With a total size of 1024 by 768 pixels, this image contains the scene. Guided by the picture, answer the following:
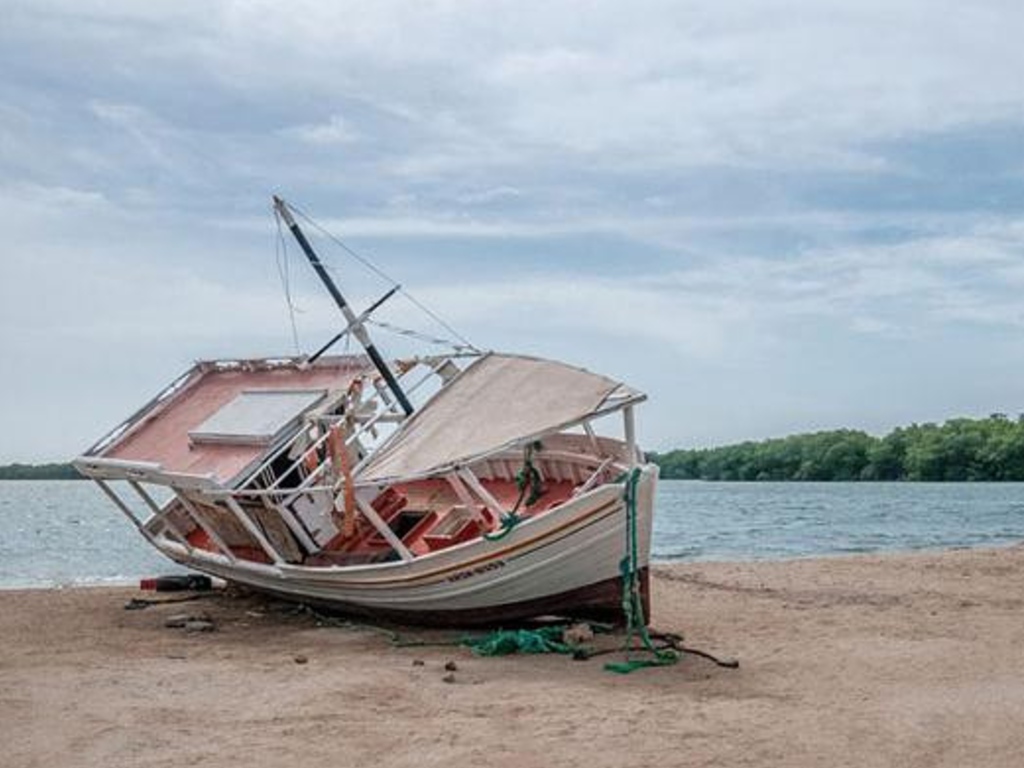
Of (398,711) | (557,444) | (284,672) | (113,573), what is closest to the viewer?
(398,711)

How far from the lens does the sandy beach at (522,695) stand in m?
7.91

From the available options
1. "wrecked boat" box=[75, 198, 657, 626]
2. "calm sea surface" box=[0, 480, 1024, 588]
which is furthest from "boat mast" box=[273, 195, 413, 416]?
"calm sea surface" box=[0, 480, 1024, 588]

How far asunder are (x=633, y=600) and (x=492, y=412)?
2.34m

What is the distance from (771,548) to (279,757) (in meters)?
26.0

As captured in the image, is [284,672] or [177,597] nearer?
[284,672]

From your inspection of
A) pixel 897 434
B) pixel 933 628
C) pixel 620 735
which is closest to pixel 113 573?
pixel 933 628

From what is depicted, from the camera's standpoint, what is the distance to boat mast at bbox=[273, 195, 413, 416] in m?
15.1

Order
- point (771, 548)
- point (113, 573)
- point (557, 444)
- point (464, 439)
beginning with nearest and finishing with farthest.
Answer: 1. point (464, 439)
2. point (557, 444)
3. point (113, 573)
4. point (771, 548)

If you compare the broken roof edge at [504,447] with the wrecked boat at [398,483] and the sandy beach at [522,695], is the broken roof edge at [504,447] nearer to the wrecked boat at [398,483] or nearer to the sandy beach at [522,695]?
the wrecked boat at [398,483]

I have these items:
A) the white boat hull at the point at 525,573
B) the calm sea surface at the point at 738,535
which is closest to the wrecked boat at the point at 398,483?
the white boat hull at the point at 525,573

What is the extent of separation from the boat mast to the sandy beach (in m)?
2.92

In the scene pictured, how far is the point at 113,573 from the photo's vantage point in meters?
28.4

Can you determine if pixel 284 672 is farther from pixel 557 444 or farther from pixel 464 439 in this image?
pixel 557 444

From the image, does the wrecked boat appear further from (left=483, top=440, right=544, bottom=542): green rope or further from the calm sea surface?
the calm sea surface
